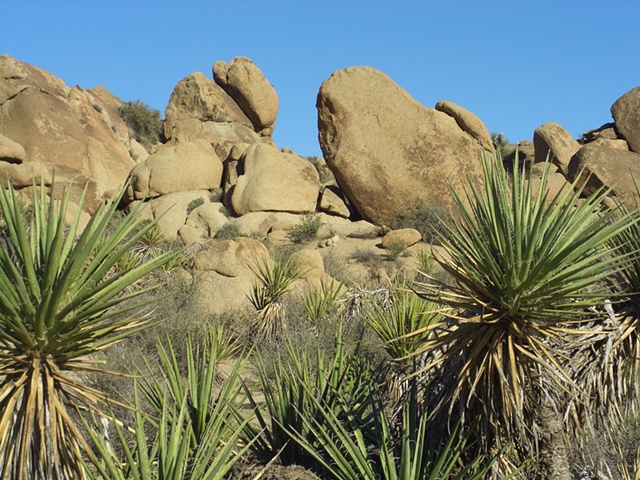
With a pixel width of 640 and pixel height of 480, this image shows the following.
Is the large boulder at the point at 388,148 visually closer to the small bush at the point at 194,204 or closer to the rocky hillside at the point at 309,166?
the rocky hillside at the point at 309,166

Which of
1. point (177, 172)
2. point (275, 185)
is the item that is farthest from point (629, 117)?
point (177, 172)

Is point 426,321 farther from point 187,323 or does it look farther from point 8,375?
point 187,323

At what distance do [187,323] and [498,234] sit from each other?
7.30 metres

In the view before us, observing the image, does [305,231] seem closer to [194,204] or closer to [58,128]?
[194,204]

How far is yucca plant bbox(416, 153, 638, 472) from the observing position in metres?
4.00

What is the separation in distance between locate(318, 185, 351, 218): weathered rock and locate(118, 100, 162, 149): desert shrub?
45.8 feet

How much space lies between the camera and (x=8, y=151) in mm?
18734

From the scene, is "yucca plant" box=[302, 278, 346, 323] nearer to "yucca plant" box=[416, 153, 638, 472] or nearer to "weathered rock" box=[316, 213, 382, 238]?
"yucca plant" box=[416, 153, 638, 472]

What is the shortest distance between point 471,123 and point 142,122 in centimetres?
1863

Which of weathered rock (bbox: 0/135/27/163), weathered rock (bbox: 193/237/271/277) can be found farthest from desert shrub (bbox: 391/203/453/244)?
weathered rock (bbox: 0/135/27/163)

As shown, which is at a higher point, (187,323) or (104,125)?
(104,125)

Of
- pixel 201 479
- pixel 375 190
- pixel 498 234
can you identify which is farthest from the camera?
pixel 375 190

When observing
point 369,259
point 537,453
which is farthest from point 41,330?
point 369,259

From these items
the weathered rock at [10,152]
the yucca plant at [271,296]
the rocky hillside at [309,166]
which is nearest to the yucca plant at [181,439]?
the yucca plant at [271,296]
